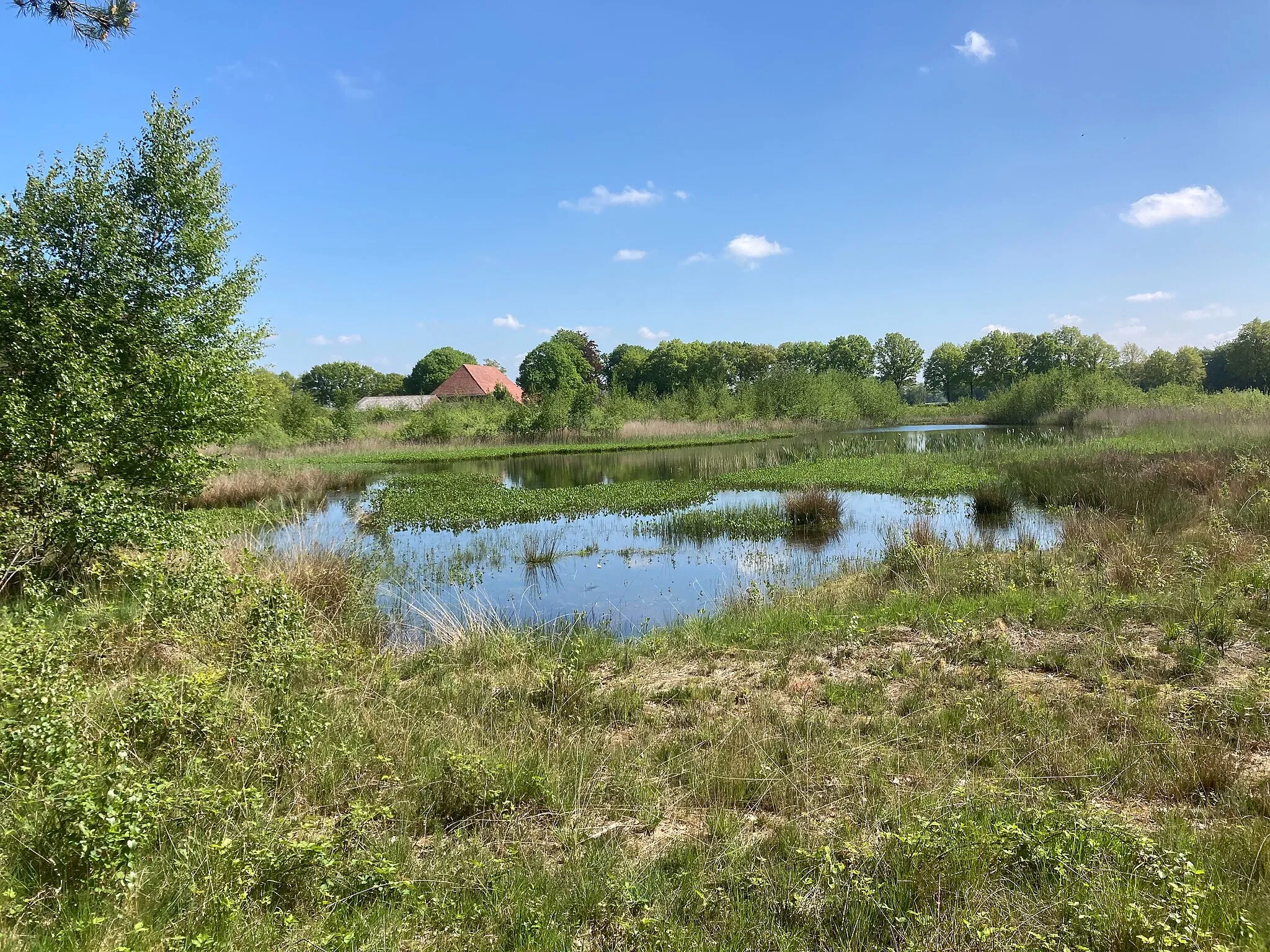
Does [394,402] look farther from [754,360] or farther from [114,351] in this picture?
[114,351]

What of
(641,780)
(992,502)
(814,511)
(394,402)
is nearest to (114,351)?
(641,780)

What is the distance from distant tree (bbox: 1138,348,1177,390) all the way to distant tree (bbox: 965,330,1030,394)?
12.4 m

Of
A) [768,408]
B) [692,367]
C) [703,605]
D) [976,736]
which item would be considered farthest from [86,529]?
[692,367]

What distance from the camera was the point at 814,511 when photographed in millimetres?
14312

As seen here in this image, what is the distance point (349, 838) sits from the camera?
10.5ft

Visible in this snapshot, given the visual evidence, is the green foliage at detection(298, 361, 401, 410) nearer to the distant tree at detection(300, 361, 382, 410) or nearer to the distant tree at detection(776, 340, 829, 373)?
the distant tree at detection(300, 361, 382, 410)

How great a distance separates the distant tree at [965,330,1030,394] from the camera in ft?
269

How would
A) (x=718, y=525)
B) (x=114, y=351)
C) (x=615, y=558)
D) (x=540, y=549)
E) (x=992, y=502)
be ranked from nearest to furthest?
(x=114, y=351), (x=615, y=558), (x=540, y=549), (x=718, y=525), (x=992, y=502)

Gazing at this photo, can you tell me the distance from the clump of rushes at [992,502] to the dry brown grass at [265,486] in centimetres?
1782

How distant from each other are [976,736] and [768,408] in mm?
51436

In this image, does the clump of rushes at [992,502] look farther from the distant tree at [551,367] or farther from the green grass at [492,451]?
the distant tree at [551,367]

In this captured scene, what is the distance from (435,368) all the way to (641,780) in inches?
3613

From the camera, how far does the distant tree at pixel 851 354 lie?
91.8 meters

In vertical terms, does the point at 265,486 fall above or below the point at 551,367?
below
